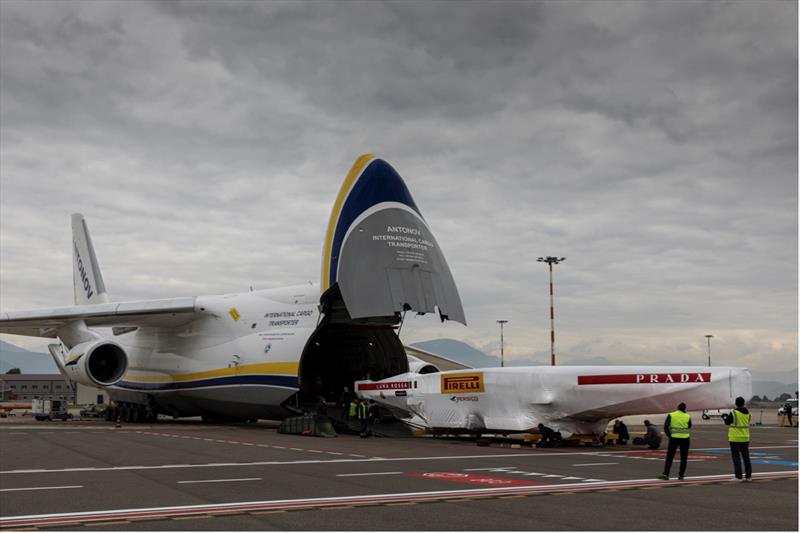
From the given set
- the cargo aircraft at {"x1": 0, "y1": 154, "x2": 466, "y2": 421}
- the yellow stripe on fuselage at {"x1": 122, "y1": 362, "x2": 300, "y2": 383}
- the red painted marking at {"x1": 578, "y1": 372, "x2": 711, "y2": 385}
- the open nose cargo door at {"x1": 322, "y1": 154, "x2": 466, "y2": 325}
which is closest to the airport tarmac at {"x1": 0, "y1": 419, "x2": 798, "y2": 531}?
the red painted marking at {"x1": 578, "y1": 372, "x2": 711, "y2": 385}

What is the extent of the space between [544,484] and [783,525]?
404cm

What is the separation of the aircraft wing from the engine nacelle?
0.96m

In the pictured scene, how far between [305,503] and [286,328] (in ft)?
59.0

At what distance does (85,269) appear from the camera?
41.1 m

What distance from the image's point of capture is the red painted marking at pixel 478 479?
12.0m

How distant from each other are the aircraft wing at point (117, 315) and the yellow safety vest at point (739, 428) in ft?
73.8

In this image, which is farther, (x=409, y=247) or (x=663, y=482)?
(x=409, y=247)

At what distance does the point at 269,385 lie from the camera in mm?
27422

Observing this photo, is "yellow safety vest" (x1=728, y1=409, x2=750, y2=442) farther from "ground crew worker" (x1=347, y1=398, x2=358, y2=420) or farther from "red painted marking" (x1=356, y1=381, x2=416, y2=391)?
"ground crew worker" (x1=347, y1=398, x2=358, y2=420)

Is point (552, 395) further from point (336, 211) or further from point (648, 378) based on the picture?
point (336, 211)

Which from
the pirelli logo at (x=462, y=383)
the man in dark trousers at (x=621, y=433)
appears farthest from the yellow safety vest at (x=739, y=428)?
the pirelli logo at (x=462, y=383)

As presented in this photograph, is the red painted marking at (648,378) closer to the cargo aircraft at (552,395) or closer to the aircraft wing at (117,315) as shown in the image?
the cargo aircraft at (552,395)

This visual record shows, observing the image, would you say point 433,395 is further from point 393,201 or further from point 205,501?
point 205,501

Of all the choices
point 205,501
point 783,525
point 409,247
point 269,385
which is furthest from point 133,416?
point 783,525
